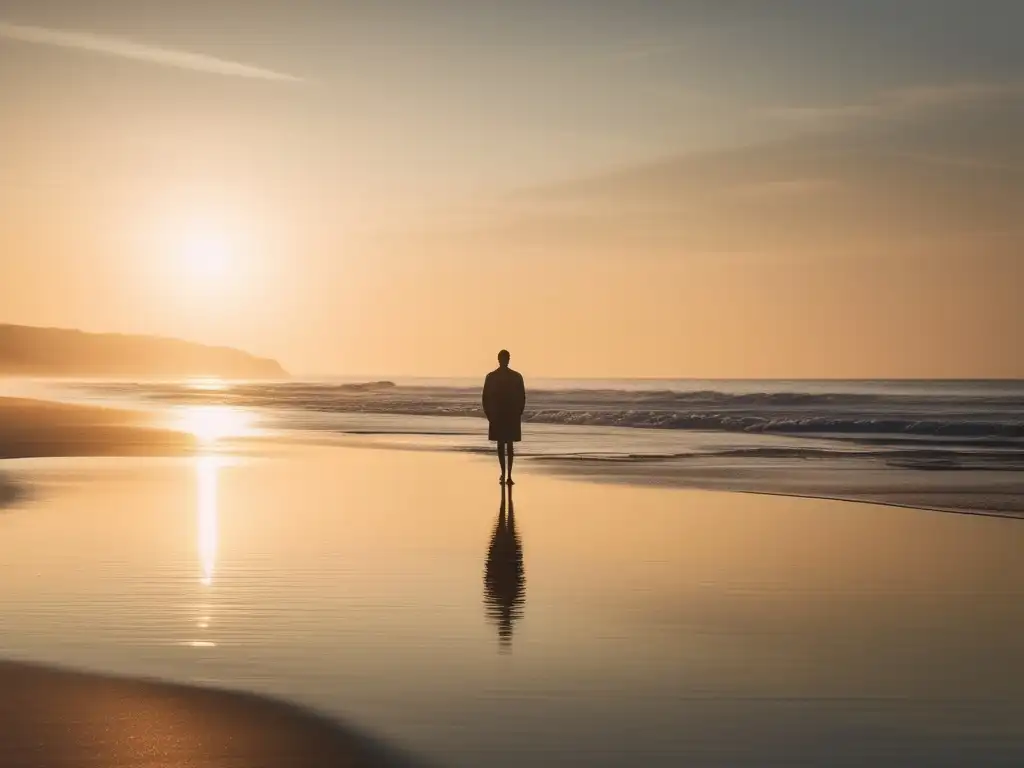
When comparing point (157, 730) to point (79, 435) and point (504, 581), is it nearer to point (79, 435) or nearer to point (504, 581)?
point (504, 581)

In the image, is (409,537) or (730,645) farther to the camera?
(409,537)

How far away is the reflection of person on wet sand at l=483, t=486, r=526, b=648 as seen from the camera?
8.16 metres

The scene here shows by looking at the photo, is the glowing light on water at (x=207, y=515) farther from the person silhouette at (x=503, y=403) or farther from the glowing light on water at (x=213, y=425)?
the glowing light on water at (x=213, y=425)

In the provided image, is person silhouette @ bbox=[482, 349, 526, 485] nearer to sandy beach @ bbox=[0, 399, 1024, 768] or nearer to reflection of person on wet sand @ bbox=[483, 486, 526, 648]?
sandy beach @ bbox=[0, 399, 1024, 768]

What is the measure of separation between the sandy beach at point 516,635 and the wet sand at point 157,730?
0.05ft

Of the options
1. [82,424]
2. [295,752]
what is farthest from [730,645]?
[82,424]

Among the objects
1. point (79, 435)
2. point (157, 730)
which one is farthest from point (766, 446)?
point (157, 730)

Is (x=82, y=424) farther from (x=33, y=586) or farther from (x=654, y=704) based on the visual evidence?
(x=654, y=704)

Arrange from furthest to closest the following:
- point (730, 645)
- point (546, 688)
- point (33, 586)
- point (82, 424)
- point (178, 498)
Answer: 1. point (82, 424)
2. point (178, 498)
3. point (33, 586)
4. point (730, 645)
5. point (546, 688)

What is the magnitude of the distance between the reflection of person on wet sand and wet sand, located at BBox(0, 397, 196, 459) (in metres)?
15.4

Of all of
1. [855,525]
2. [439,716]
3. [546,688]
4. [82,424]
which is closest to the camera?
[439,716]

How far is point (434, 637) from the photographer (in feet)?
24.7

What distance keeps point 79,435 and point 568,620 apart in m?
26.0

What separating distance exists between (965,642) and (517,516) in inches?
300
